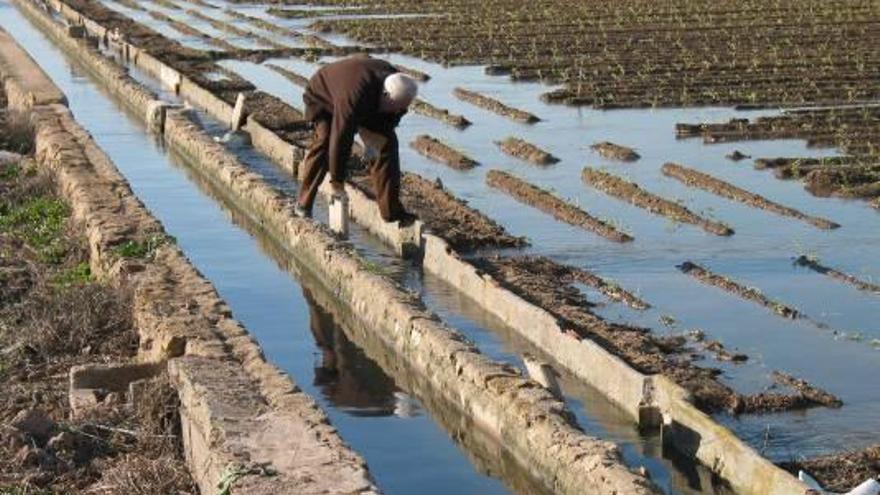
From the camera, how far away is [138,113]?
1805 cm

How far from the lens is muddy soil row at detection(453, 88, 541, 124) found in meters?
17.3

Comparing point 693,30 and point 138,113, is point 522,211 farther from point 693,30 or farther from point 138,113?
point 693,30

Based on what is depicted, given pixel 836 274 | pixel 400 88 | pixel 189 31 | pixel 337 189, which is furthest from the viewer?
pixel 189 31

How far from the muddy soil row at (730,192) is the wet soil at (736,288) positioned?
1.73 m

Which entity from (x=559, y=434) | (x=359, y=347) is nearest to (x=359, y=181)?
(x=359, y=347)

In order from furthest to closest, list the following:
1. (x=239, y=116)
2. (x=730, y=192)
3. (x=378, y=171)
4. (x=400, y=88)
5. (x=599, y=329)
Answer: (x=239, y=116) → (x=730, y=192) → (x=378, y=171) → (x=400, y=88) → (x=599, y=329)

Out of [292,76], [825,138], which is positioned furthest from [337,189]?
[292,76]

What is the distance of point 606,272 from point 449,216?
1.82 m

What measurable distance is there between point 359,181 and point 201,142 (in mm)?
1988

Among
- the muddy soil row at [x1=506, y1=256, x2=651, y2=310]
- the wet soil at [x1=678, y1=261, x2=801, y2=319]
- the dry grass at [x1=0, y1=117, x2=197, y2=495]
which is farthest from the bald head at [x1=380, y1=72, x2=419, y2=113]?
the wet soil at [x1=678, y1=261, x2=801, y2=319]

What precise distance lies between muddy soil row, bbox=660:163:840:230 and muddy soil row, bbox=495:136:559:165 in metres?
1.04

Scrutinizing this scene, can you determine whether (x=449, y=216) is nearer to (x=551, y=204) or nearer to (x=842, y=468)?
(x=551, y=204)

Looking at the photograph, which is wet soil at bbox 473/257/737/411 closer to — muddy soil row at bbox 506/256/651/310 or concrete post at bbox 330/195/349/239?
muddy soil row at bbox 506/256/651/310

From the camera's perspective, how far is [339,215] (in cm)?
1086
